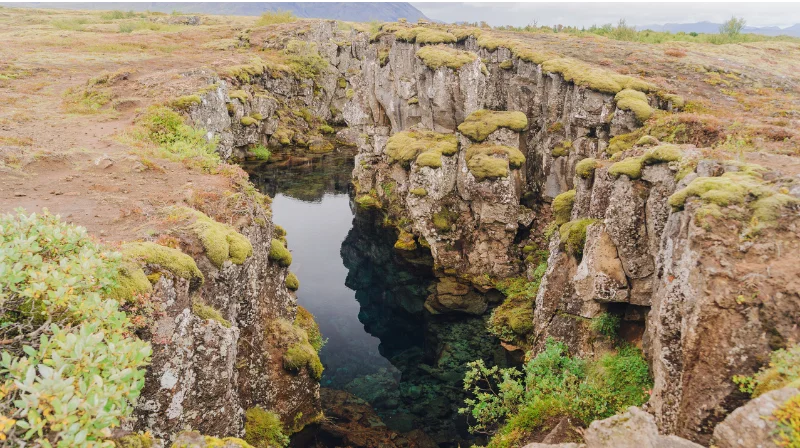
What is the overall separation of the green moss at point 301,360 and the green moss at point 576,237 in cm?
1684

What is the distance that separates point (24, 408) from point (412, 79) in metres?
53.6

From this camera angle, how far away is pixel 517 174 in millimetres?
43656

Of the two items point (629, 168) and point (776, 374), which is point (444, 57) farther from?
point (776, 374)

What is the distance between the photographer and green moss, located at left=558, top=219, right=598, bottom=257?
27.0 meters

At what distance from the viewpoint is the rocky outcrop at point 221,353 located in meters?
14.4

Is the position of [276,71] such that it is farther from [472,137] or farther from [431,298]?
[431,298]

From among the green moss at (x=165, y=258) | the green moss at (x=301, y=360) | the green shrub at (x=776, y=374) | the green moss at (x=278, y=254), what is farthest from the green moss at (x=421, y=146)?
the green shrub at (x=776, y=374)

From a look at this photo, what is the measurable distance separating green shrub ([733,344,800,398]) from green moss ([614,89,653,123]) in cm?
2565

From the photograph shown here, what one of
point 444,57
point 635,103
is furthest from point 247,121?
point 635,103

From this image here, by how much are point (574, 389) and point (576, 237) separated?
986 centimetres

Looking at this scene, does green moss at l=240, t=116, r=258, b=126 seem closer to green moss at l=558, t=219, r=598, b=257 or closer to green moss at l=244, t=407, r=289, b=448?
green moss at l=244, t=407, r=289, b=448

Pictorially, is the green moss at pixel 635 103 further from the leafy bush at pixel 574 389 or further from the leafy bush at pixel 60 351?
the leafy bush at pixel 60 351

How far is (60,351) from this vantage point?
6.75 metres

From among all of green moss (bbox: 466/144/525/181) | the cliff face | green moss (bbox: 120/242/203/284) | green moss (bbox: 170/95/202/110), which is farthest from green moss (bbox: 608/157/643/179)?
green moss (bbox: 170/95/202/110)
